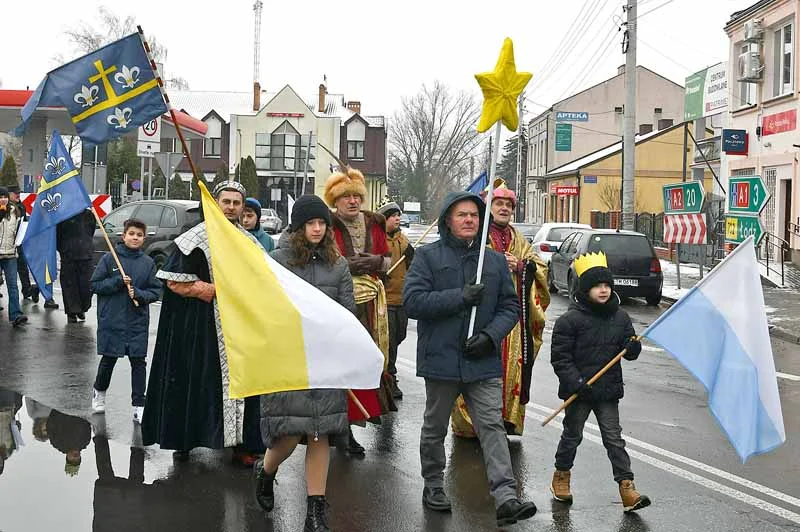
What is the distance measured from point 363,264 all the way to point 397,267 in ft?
6.43

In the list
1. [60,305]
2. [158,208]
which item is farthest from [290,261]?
[158,208]

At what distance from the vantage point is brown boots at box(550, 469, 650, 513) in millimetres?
5812

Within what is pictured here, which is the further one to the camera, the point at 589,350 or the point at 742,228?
the point at 742,228

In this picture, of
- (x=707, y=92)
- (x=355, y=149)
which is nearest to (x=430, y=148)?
(x=355, y=149)

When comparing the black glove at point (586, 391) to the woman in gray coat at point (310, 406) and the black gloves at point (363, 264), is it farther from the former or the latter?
the black gloves at point (363, 264)

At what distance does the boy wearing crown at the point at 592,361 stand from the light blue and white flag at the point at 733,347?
0.24 metres

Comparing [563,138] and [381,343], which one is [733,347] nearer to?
[381,343]

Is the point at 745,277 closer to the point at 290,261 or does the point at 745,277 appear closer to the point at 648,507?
the point at 648,507

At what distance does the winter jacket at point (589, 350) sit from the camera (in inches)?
235

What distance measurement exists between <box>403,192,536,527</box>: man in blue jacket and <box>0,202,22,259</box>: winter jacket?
9.80m

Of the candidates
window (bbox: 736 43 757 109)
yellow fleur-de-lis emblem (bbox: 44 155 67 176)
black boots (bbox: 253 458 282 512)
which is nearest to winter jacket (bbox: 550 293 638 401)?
black boots (bbox: 253 458 282 512)

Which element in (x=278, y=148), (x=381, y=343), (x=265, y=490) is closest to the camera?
(x=265, y=490)

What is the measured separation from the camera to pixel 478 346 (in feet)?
18.5

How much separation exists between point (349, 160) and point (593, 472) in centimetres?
7161
